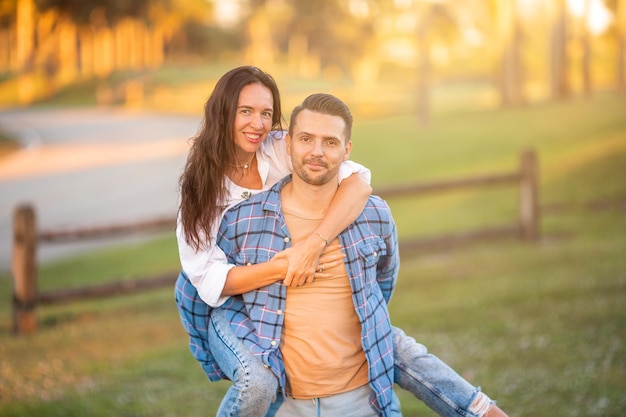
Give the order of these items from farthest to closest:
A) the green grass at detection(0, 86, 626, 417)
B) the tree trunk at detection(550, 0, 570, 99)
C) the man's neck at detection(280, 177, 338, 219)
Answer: the tree trunk at detection(550, 0, 570, 99)
the green grass at detection(0, 86, 626, 417)
the man's neck at detection(280, 177, 338, 219)

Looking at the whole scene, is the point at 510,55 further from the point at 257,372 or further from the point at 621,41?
the point at 257,372

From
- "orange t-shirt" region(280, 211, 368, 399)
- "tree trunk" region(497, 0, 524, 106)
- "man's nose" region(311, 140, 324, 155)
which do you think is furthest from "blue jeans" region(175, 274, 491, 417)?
"tree trunk" region(497, 0, 524, 106)

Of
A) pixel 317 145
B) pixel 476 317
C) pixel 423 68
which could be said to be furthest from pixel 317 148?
pixel 423 68

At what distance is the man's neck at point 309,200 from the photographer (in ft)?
11.2

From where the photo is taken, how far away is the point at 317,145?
10.5 feet

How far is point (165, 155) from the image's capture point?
2369 cm

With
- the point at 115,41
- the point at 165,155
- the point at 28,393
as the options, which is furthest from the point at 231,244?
the point at 115,41

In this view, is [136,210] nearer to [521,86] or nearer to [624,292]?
[521,86]

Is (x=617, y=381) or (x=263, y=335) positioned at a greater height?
(x=263, y=335)

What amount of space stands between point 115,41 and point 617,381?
118ft

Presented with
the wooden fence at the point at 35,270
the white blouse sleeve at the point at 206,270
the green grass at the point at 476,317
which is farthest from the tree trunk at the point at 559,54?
the white blouse sleeve at the point at 206,270

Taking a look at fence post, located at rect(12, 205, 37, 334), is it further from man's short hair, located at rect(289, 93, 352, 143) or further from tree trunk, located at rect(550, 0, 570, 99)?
tree trunk, located at rect(550, 0, 570, 99)

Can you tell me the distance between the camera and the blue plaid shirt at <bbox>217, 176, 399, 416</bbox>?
3.26 metres

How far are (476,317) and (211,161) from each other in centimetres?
455
